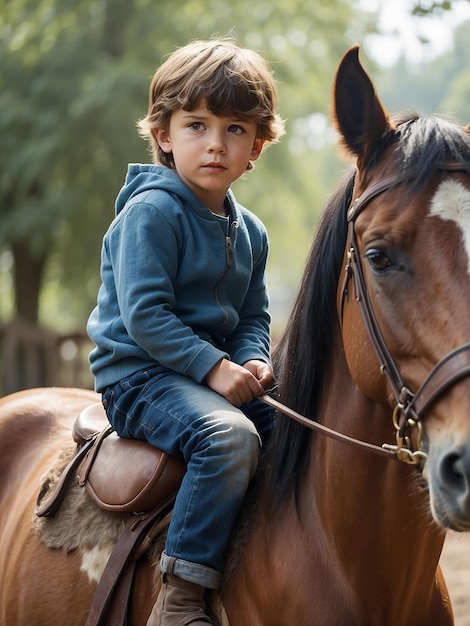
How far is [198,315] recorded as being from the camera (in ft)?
9.18

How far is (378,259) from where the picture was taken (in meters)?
2.19

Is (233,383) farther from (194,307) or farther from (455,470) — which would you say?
(455,470)

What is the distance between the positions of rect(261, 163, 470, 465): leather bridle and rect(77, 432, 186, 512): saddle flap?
19.2 inches

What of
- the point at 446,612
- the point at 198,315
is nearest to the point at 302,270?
the point at 198,315

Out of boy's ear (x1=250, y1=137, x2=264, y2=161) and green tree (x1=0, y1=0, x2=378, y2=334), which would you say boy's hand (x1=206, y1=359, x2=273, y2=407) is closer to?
boy's ear (x1=250, y1=137, x2=264, y2=161)

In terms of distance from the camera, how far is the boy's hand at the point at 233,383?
2652mm

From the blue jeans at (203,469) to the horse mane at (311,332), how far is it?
0.32ft

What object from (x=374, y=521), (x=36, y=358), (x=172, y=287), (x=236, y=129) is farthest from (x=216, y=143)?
(x=36, y=358)

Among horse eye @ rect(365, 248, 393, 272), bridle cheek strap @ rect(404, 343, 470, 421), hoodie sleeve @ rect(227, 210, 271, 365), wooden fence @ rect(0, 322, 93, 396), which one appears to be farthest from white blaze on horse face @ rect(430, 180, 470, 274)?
wooden fence @ rect(0, 322, 93, 396)

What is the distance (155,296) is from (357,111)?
0.79 meters

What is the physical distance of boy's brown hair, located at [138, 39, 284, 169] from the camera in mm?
2820

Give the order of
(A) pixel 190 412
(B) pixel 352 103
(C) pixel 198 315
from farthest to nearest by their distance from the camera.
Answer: (C) pixel 198 315, (A) pixel 190 412, (B) pixel 352 103

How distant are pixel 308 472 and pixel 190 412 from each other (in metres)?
0.39

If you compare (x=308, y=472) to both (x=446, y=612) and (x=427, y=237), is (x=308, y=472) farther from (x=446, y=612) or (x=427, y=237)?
(x=427, y=237)
